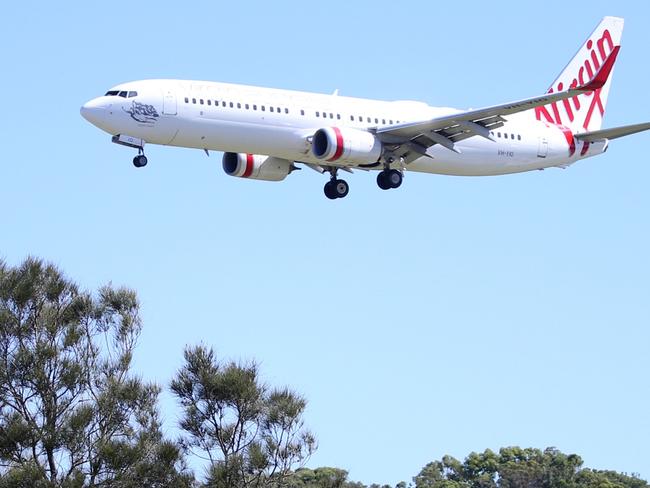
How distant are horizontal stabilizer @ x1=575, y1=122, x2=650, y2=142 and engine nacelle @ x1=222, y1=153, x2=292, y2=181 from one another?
41.5ft

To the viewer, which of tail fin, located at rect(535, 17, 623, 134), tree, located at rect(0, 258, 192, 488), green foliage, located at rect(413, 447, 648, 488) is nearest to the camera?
tree, located at rect(0, 258, 192, 488)

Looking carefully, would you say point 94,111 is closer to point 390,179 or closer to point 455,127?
point 390,179

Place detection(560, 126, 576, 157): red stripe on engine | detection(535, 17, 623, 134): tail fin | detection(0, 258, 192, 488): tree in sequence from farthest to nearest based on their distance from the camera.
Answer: detection(535, 17, 623, 134): tail fin, detection(560, 126, 576, 157): red stripe on engine, detection(0, 258, 192, 488): tree

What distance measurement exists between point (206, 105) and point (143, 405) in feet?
44.0

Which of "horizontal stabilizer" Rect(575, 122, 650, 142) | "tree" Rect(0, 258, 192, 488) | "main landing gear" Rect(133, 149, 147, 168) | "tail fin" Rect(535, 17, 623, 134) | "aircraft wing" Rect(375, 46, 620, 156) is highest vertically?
"tail fin" Rect(535, 17, 623, 134)

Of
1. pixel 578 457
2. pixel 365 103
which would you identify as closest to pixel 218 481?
pixel 365 103

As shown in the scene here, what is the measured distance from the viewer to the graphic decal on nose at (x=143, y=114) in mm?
53125

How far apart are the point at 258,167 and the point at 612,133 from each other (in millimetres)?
13993

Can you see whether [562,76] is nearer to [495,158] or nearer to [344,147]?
[495,158]

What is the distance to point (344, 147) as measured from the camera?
5550cm

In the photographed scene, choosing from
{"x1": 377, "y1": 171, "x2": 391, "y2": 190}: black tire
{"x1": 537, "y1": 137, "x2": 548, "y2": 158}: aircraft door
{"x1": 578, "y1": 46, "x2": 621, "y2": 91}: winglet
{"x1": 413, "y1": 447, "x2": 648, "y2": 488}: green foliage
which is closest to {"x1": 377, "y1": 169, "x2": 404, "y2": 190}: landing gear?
{"x1": 377, "y1": 171, "x2": 391, "y2": 190}: black tire

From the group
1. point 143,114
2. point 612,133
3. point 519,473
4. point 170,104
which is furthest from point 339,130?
point 519,473

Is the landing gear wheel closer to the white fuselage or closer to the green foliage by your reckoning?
the white fuselage

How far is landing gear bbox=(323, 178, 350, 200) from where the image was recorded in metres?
59.4
